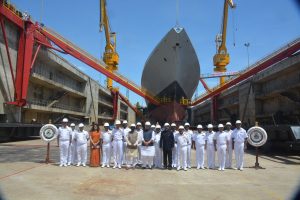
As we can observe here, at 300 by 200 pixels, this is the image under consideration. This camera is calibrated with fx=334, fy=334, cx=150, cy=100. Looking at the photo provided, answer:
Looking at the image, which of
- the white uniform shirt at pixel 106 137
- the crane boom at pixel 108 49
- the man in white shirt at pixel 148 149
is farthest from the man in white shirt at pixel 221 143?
the crane boom at pixel 108 49

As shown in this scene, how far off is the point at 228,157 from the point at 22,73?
2094 centimetres

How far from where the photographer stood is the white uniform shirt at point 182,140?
1171 cm

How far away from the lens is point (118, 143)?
1174 cm

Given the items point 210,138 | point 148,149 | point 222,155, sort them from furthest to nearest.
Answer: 1. point 210,138
2. point 222,155
3. point 148,149

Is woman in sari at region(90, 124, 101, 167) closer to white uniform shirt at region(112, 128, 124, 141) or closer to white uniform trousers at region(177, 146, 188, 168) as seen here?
white uniform shirt at region(112, 128, 124, 141)

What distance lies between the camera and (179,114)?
2995cm

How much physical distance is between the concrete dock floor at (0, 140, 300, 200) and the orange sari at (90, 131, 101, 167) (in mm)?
601

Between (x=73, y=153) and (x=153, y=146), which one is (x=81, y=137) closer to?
(x=73, y=153)

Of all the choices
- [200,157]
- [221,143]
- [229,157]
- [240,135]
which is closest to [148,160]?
[200,157]

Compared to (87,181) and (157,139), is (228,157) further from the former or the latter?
(87,181)

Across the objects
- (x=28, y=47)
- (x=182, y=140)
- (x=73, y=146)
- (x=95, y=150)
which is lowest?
(x=95, y=150)

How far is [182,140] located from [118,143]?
225 cm

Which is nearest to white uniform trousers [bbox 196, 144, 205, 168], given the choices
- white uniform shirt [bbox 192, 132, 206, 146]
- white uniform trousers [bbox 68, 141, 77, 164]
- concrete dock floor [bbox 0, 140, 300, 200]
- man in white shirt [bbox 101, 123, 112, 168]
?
white uniform shirt [bbox 192, 132, 206, 146]

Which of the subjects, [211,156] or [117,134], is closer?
[117,134]
